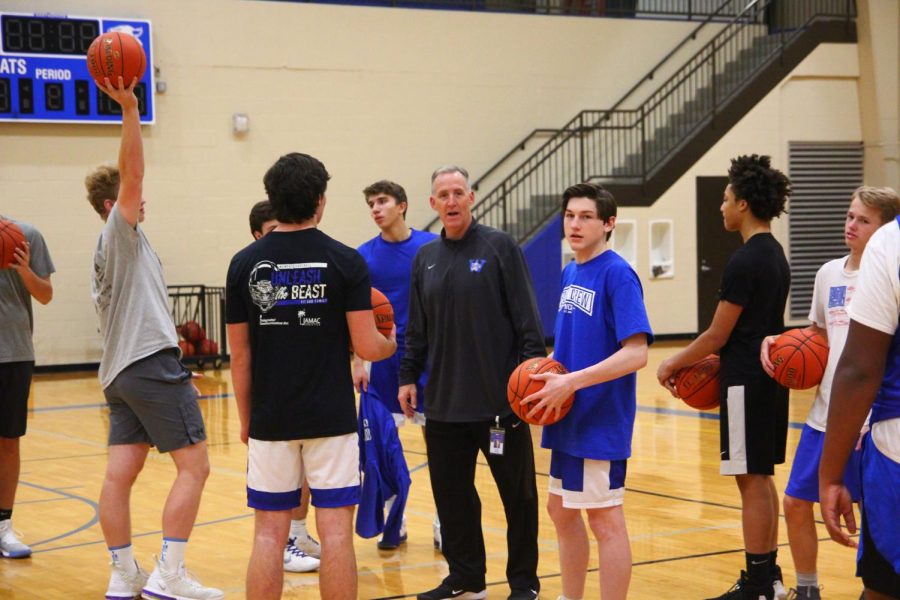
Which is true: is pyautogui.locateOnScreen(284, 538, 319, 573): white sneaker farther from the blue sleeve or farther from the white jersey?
the white jersey

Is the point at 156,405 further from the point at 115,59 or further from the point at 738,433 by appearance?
the point at 738,433

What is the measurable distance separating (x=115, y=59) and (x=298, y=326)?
126cm

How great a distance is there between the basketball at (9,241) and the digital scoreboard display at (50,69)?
8.67 m

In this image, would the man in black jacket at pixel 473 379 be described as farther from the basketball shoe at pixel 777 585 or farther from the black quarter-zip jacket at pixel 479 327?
the basketball shoe at pixel 777 585

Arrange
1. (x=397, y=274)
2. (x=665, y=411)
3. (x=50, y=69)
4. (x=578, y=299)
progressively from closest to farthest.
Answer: (x=578, y=299) < (x=397, y=274) < (x=665, y=411) < (x=50, y=69)

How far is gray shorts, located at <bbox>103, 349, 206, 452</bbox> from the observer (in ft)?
14.7

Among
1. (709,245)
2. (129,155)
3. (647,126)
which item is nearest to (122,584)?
(129,155)

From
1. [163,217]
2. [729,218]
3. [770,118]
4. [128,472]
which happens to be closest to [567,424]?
[729,218]

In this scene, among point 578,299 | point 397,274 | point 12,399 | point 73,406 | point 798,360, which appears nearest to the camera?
point 578,299

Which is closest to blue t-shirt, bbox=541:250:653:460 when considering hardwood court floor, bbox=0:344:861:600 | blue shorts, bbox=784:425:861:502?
blue shorts, bbox=784:425:861:502

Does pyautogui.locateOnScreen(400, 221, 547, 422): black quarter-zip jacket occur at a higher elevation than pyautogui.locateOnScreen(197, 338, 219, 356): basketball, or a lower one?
higher

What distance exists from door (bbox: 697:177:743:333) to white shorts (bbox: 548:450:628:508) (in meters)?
12.5

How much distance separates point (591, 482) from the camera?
152 inches

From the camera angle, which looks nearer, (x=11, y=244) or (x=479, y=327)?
(x=479, y=327)
